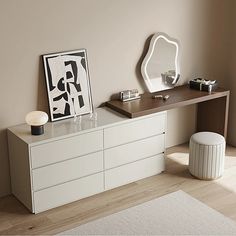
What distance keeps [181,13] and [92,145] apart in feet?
4.51

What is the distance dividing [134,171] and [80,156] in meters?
0.52

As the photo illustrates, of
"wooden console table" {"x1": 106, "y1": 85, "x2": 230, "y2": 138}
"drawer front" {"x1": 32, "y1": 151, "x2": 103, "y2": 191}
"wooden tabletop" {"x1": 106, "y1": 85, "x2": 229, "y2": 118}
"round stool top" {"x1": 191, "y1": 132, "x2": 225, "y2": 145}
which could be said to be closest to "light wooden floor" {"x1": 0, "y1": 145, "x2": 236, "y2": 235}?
"drawer front" {"x1": 32, "y1": 151, "x2": 103, "y2": 191}

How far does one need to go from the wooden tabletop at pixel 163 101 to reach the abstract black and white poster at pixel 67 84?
0.25 m

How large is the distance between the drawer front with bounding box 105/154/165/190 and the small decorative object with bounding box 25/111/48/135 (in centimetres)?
61

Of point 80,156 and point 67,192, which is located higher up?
point 80,156

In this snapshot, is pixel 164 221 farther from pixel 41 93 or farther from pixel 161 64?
pixel 161 64

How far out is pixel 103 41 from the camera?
12.4 ft

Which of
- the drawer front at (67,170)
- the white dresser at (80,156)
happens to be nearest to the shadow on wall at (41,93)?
the white dresser at (80,156)

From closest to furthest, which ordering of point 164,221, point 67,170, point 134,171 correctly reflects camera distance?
point 164,221, point 67,170, point 134,171

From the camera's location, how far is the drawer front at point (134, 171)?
12.2 feet

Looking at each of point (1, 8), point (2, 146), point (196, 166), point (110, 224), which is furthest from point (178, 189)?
point (1, 8)

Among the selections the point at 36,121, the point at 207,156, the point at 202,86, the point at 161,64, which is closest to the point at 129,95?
the point at 161,64

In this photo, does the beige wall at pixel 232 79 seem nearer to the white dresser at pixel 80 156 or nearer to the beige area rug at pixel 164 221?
the white dresser at pixel 80 156

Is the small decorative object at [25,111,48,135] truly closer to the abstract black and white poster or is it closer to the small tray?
the abstract black and white poster
